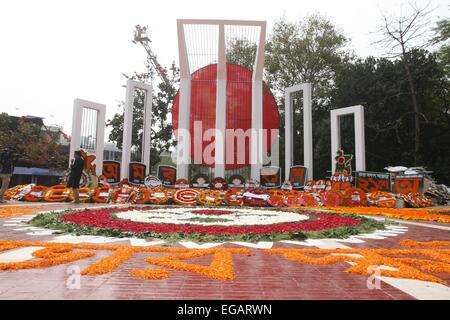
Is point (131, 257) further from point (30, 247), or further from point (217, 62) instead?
point (217, 62)

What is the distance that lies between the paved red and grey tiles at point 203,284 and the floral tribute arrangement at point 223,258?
107 millimetres

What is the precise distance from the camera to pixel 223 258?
3797 millimetres

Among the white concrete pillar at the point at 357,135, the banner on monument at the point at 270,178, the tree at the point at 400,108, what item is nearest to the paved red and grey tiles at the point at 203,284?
the white concrete pillar at the point at 357,135

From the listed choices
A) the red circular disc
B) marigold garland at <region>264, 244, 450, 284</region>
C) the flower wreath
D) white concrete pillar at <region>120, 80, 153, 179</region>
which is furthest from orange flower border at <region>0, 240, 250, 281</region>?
the red circular disc

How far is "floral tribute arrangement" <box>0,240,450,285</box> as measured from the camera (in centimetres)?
319

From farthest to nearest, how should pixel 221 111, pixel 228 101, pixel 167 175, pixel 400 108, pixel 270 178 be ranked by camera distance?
pixel 400 108, pixel 228 101, pixel 221 111, pixel 270 178, pixel 167 175

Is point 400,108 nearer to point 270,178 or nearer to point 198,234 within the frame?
point 270,178

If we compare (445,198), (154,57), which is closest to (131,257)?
(445,198)

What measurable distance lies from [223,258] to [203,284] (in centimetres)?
92

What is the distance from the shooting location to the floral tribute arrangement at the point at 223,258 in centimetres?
319

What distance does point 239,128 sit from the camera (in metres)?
20.2

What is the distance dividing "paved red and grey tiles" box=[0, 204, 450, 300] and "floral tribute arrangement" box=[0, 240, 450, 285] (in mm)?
107

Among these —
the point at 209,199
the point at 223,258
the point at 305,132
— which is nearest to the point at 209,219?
the point at 223,258

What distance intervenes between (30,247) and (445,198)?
18659 millimetres
